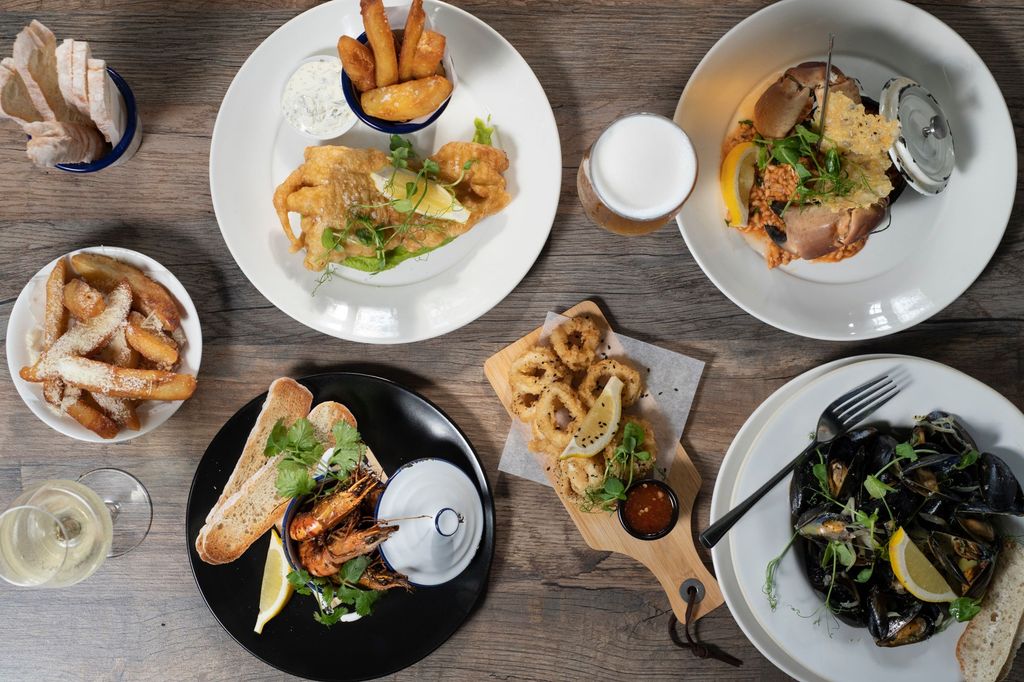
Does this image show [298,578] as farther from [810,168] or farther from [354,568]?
[810,168]

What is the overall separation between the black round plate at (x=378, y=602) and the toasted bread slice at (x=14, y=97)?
38.6 inches

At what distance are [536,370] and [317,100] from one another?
101 centimetres

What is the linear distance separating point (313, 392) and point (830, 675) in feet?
5.78

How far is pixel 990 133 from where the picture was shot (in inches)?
81.1

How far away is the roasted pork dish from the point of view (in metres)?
1.95

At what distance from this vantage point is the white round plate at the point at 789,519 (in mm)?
2074

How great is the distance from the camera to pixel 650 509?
211 cm

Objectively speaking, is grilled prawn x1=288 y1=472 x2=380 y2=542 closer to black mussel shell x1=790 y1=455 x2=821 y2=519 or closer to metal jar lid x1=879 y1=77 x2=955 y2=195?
black mussel shell x1=790 y1=455 x2=821 y2=519

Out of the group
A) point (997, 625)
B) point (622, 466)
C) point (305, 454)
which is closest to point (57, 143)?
point (305, 454)

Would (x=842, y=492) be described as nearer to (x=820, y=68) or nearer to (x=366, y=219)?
(x=820, y=68)

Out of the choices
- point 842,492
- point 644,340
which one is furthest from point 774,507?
point 644,340

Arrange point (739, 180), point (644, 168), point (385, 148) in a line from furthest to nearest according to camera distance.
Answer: point (385, 148), point (739, 180), point (644, 168)

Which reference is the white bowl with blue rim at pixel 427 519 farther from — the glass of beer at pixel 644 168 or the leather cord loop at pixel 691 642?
the glass of beer at pixel 644 168

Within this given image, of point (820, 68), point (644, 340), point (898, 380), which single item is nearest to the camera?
point (820, 68)
